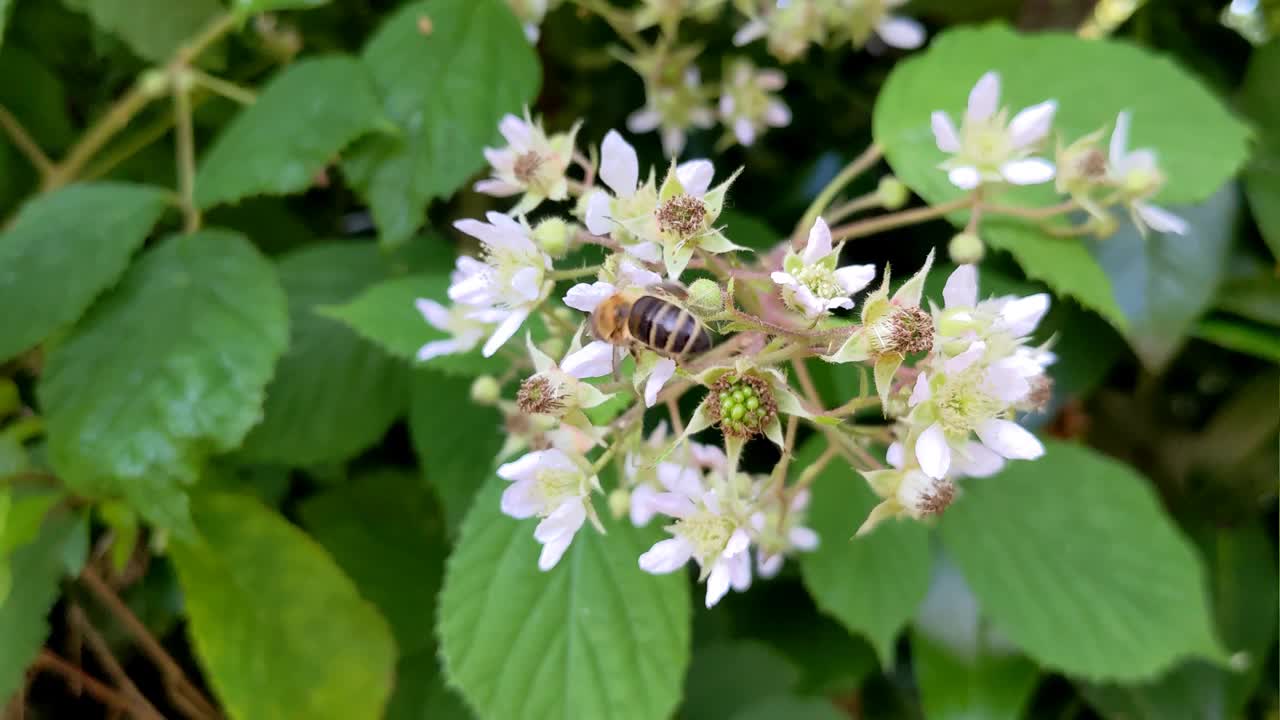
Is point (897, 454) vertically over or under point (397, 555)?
over

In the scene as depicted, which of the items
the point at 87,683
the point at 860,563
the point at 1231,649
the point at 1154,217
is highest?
the point at 1154,217

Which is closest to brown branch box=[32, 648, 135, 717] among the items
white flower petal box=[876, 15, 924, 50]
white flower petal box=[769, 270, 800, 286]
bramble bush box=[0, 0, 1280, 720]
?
bramble bush box=[0, 0, 1280, 720]

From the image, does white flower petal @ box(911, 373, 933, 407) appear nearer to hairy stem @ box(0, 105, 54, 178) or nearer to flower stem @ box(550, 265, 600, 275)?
flower stem @ box(550, 265, 600, 275)

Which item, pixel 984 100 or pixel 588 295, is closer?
pixel 588 295

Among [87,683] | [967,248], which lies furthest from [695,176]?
[87,683]

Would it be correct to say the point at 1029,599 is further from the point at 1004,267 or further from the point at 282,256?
the point at 282,256

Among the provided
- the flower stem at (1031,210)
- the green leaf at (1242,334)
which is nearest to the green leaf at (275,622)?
the flower stem at (1031,210)

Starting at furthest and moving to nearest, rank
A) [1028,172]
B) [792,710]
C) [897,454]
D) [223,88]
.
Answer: [792,710]
[223,88]
[1028,172]
[897,454]

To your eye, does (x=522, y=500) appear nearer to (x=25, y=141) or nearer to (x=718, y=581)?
(x=718, y=581)
